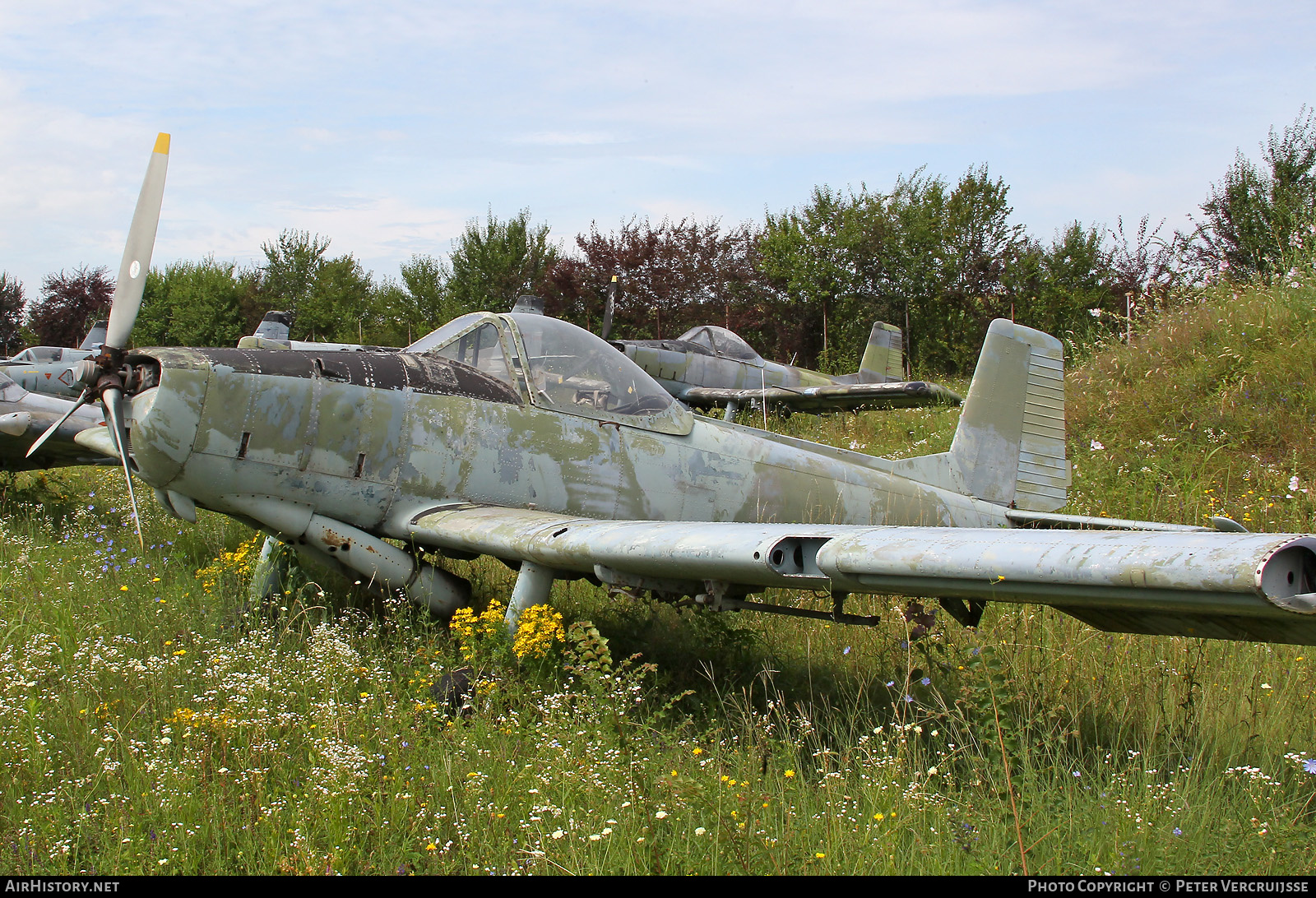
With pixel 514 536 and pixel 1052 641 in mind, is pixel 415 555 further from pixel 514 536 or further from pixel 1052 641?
pixel 1052 641

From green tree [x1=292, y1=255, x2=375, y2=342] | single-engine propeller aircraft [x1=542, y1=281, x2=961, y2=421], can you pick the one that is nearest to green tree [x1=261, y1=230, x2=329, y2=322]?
green tree [x1=292, y1=255, x2=375, y2=342]

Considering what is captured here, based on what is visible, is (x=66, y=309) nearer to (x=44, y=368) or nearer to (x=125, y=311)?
(x=44, y=368)

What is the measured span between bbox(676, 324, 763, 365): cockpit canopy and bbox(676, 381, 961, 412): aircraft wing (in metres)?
1.09

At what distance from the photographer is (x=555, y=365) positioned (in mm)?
5582

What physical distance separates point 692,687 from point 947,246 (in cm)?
2353

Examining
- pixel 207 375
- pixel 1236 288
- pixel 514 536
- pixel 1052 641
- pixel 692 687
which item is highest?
pixel 1236 288

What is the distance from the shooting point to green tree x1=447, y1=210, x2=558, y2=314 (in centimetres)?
3462

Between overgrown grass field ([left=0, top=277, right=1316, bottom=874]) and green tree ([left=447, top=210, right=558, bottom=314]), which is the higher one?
green tree ([left=447, top=210, right=558, bottom=314])

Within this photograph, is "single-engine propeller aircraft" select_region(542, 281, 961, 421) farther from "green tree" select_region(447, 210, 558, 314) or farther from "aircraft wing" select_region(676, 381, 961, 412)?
"green tree" select_region(447, 210, 558, 314)

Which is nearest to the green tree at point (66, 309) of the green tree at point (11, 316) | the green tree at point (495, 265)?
the green tree at point (11, 316)

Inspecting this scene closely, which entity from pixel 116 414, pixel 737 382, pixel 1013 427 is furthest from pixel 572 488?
pixel 737 382

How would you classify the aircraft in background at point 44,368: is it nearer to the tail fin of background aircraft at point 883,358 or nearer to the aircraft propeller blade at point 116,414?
the aircraft propeller blade at point 116,414

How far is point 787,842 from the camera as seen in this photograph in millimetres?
2604
